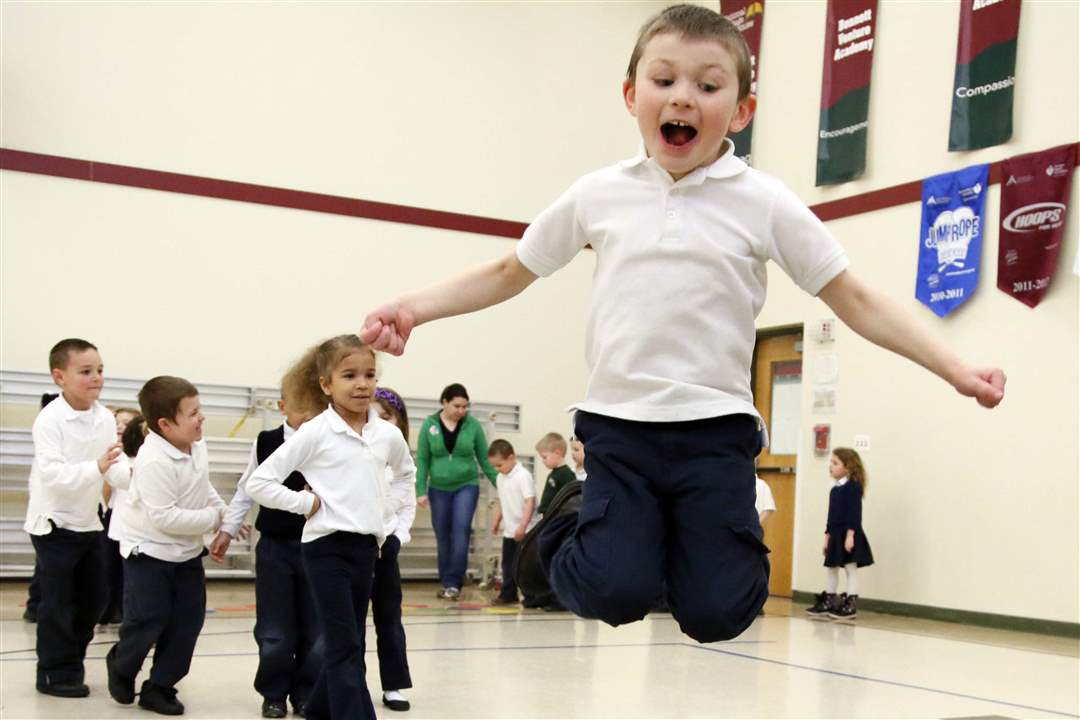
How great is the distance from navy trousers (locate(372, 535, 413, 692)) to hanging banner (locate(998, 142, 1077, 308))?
221 inches

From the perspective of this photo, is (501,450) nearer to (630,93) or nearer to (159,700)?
(159,700)

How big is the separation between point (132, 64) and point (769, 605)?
23.2 ft

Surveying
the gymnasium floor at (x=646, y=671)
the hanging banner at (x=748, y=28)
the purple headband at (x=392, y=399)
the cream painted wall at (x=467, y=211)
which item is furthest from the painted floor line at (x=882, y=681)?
the hanging banner at (x=748, y=28)

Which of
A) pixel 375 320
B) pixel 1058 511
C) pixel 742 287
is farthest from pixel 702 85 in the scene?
pixel 1058 511

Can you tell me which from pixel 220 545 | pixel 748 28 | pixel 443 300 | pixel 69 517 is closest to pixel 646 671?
pixel 220 545

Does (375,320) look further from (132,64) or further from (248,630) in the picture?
(132,64)

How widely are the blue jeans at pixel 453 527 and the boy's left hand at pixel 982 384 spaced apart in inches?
290

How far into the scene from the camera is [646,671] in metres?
6.05

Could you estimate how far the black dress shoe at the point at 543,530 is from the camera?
2.95 m

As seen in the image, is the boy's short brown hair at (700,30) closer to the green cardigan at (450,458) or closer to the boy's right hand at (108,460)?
the boy's right hand at (108,460)

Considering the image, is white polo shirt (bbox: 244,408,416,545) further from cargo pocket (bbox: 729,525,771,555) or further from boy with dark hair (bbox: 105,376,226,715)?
cargo pocket (bbox: 729,525,771,555)

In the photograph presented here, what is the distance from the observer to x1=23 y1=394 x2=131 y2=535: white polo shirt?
5043 millimetres

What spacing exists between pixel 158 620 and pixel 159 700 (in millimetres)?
302

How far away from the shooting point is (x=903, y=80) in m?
9.74
